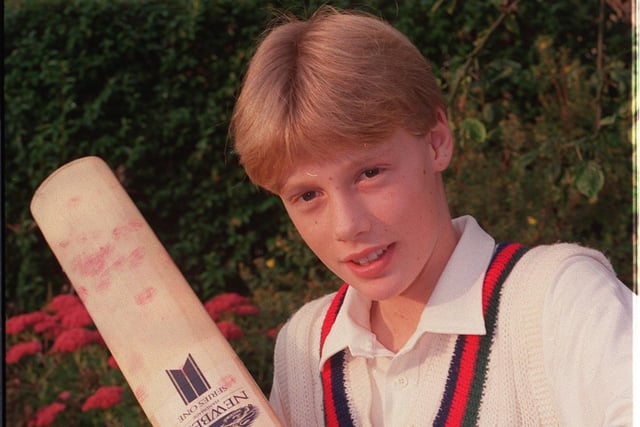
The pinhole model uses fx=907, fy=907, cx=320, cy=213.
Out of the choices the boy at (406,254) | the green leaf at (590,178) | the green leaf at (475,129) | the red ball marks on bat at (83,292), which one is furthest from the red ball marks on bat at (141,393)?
the green leaf at (475,129)

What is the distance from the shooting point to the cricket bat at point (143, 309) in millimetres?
1829

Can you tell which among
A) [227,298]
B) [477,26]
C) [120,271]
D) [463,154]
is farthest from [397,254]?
[477,26]

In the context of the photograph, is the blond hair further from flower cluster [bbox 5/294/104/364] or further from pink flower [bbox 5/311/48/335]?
pink flower [bbox 5/311/48/335]

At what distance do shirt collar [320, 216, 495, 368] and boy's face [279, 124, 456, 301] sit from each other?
0.25 feet

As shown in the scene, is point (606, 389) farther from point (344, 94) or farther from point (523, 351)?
point (344, 94)

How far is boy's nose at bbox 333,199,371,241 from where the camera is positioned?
179 cm

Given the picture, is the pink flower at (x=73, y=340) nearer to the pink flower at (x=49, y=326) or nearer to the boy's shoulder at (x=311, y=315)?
the pink flower at (x=49, y=326)

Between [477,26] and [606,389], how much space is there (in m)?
4.12

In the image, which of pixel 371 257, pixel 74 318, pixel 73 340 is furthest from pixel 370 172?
pixel 74 318

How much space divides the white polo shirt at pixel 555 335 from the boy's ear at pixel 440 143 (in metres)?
0.18

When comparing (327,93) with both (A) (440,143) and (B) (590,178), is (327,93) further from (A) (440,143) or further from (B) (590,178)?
(B) (590,178)

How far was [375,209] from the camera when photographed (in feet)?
5.92

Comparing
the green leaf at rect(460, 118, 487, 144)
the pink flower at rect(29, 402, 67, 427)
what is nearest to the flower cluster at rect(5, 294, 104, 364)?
the pink flower at rect(29, 402, 67, 427)

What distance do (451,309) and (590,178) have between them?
5.71 feet
